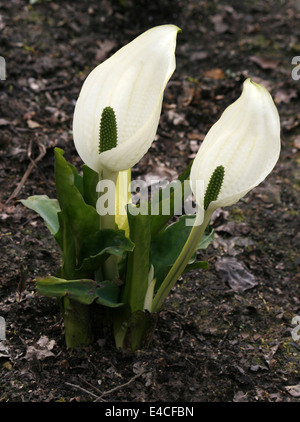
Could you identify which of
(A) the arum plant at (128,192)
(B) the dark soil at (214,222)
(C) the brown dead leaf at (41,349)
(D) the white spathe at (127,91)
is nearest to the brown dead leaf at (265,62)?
(B) the dark soil at (214,222)

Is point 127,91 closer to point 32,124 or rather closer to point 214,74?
point 32,124

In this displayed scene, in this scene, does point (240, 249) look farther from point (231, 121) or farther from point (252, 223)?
point (231, 121)

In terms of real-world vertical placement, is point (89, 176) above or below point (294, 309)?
above

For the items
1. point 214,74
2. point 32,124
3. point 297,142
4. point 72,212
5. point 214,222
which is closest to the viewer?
point 72,212

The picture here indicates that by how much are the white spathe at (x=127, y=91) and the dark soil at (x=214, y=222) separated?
72 centimetres

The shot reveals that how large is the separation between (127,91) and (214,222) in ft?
4.07

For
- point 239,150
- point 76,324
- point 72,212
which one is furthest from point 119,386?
point 239,150

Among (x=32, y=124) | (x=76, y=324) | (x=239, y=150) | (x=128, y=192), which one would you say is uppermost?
(x=239, y=150)

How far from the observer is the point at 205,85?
3602mm

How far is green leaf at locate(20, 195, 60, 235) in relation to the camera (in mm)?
1915

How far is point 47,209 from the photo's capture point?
1962 mm

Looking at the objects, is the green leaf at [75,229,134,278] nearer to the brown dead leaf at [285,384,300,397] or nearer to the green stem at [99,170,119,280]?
the green stem at [99,170,119,280]

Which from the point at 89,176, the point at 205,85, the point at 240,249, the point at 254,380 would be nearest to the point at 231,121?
the point at 89,176
